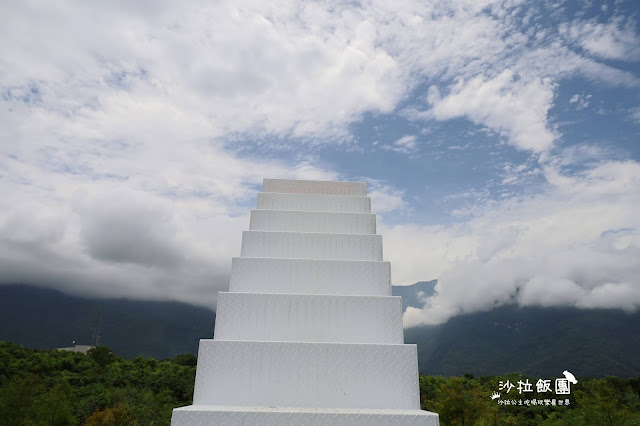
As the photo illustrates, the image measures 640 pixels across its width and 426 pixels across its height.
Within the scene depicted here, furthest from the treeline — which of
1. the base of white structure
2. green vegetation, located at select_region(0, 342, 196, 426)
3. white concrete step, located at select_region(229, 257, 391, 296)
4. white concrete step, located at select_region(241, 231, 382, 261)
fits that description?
the base of white structure

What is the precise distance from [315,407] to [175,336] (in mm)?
184625

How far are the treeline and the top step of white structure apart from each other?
11.5 meters

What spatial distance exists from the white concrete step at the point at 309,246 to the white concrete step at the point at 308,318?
172 centimetres

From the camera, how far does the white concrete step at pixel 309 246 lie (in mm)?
11617

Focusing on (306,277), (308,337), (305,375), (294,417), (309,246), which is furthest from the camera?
(309,246)

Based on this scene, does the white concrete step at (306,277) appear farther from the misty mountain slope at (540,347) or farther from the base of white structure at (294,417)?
the misty mountain slope at (540,347)

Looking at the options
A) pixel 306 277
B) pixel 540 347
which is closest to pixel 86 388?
pixel 306 277

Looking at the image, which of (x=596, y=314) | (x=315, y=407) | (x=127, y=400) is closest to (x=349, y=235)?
(x=315, y=407)

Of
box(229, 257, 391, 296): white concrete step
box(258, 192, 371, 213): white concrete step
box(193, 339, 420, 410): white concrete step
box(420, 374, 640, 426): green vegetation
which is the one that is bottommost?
box(420, 374, 640, 426): green vegetation

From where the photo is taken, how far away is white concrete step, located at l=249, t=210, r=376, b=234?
41.1ft

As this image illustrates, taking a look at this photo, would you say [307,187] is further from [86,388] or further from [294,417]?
[86,388]

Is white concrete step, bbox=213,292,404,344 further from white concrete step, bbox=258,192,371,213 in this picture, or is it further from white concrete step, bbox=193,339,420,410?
white concrete step, bbox=258,192,371,213

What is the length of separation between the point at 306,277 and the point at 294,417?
3.67m

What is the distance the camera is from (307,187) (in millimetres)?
14023
